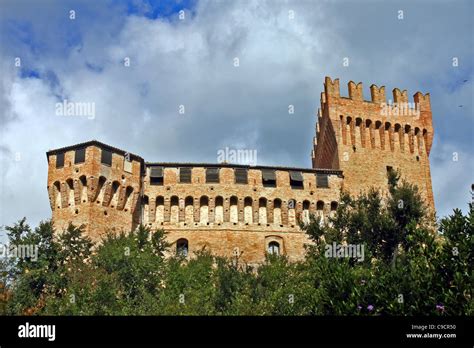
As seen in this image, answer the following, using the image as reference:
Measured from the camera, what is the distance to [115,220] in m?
46.4

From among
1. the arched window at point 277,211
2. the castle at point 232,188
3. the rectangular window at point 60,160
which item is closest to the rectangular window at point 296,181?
the castle at point 232,188

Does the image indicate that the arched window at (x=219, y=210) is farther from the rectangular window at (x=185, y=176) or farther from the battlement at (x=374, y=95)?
the battlement at (x=374, y=95)

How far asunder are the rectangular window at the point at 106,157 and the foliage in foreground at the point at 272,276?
5948 millimetres

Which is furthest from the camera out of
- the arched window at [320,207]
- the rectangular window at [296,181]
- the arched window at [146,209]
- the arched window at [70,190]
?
the rectangular window at [296,181]

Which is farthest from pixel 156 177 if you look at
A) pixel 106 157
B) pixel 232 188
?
pixel 232 188

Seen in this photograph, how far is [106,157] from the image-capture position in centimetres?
4694

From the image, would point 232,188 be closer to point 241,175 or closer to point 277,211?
point 241,175

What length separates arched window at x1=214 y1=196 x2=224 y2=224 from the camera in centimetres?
4925

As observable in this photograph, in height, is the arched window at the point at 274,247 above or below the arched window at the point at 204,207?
below

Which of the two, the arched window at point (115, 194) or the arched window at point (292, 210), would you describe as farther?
the arched window at point (292, 210)

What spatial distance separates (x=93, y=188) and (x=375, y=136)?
79.1ft

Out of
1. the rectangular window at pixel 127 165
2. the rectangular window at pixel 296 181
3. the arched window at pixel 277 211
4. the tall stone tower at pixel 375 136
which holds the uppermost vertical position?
the tall stone tower at pixel 375 136

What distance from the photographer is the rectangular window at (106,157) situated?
4670 cm

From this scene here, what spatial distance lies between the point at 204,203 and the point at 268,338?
37.1 metres
